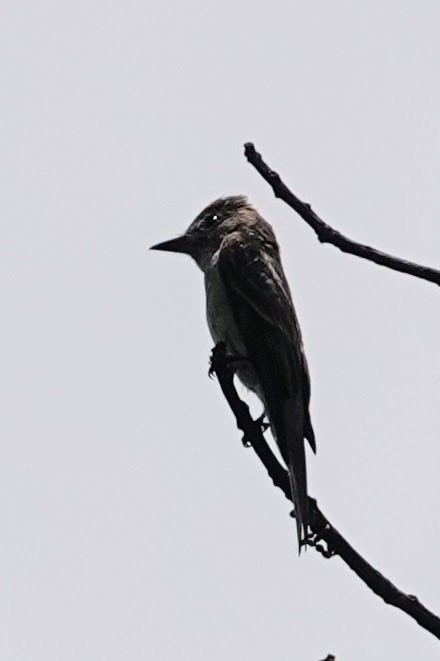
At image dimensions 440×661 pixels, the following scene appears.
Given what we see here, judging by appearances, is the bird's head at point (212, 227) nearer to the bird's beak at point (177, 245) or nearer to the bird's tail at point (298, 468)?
the bird's beak at point (177, 245)

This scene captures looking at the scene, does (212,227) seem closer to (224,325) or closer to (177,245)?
(177,245)

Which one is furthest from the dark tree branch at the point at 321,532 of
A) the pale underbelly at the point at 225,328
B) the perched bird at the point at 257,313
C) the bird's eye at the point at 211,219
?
the bird's eye at the point at 211,219

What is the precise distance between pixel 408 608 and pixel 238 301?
4084mm

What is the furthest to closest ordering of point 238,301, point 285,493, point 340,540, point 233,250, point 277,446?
point 233,250
point 238,301
point 277,446
point 285,493
point 340,540

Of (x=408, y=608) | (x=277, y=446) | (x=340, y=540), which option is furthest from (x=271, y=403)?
(x=408, y=608)

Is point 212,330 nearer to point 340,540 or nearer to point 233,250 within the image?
point 233,250

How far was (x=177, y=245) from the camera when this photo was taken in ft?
28.8

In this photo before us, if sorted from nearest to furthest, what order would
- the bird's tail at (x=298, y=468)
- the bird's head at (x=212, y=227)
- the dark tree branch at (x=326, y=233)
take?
the dark tree branch at (x=326, y=233) → the bird's tail at (x=298, y=468) → the bird's head at (x=212, y=227)

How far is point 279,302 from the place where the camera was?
287 inches

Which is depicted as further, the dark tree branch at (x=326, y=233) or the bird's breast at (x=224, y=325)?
the bird's breast at (x=224, y=325)

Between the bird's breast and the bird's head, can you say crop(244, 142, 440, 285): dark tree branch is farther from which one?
the bird's head

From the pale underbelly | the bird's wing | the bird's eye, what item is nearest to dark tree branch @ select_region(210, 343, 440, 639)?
the bird's wing

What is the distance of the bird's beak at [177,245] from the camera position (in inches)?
344

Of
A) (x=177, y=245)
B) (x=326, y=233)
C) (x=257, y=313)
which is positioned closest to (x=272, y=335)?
(x=257, y=313)
